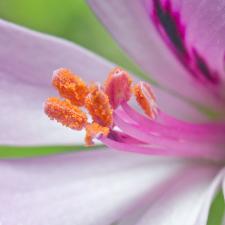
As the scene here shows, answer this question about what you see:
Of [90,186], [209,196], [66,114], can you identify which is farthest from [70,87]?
[209,196]

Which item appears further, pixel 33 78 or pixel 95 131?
pixel 33 78

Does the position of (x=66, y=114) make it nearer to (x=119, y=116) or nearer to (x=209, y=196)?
(x=119, y=116)

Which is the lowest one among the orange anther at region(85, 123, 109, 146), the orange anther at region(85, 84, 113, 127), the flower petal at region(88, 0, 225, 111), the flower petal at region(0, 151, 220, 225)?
the flower petal at region(0, 151, 220, 225)

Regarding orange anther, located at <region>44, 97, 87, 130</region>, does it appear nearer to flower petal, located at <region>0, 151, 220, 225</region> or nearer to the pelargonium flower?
the pelargonium flower

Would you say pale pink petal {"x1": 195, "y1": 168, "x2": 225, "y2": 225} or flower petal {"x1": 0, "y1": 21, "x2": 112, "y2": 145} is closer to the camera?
pale pink petal {"x1": 195, "y1": 168, "x2": 225, "y2": 225}

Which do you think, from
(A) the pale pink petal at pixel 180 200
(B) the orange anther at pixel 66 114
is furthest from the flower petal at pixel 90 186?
(B) the orange anther at pixel 66 114

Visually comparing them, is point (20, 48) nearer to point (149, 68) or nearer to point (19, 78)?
point (19, 78)

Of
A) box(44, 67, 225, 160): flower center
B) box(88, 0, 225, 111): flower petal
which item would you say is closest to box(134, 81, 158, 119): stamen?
box(44, 67, 225, 160): flower center

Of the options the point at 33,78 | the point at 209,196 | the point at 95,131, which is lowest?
the point at 209,196
